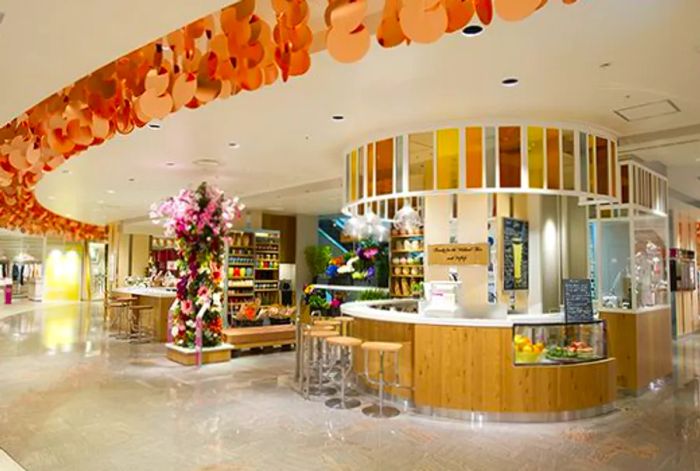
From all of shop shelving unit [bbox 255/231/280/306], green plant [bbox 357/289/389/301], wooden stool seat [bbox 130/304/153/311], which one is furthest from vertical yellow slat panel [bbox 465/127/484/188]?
shop shelving unit [bbox 255/231/280/306]

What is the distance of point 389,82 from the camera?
512cm

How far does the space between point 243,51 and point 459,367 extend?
4663 millimetres

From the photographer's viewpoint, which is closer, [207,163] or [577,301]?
[577,301]

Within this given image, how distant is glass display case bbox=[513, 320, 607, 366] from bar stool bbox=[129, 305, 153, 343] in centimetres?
871

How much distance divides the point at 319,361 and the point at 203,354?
2.85 m

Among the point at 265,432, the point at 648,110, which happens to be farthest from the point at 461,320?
the point at 648,110

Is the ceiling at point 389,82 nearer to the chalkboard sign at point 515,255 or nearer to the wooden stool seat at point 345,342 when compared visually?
the chalkboard sign at point 515,255

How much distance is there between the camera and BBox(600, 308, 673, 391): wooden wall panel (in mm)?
7199

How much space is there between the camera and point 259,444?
194 inches

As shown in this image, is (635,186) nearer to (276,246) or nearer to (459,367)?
(459,367)

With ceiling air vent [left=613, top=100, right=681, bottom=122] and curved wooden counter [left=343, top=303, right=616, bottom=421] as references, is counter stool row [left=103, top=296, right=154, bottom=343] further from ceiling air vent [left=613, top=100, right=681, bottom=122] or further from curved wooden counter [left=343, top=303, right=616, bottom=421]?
ceiling air vent [left=613, top=100, right=681, bottom=122]

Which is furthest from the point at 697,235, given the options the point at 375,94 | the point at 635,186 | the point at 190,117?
the point at 190,117

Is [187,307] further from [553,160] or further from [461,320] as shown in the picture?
[553,160]

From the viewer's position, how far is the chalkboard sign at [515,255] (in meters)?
8.38
